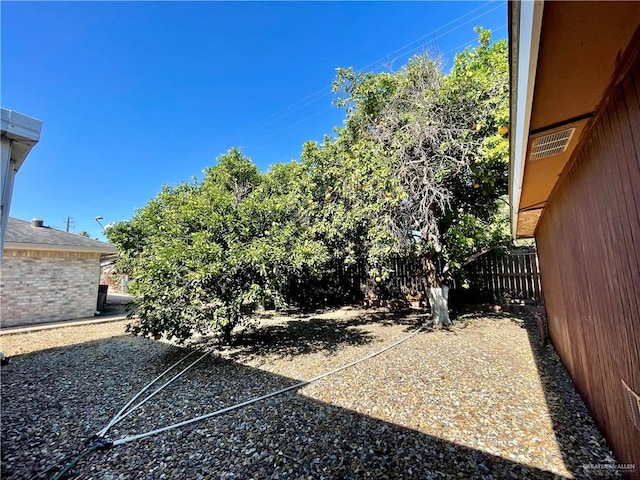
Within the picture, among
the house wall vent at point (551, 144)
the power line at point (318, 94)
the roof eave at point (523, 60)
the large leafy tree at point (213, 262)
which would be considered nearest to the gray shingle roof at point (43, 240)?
the large leafy tree at point (213, 262)

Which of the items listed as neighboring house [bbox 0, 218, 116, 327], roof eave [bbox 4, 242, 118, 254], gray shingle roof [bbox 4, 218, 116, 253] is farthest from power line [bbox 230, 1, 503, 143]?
neighboring house [bbox 0, 218, 116, 327]

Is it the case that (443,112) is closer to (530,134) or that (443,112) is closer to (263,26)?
(530,134)

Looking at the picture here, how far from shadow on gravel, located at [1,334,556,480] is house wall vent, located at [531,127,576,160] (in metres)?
2.31

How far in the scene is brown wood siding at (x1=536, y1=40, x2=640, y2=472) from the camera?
1519 millimetres

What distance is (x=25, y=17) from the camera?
14.5 ft

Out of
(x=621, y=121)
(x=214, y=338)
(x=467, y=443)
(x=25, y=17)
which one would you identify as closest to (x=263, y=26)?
(x=25, y=17)

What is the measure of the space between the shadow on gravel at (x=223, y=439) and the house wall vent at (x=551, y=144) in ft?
7.59

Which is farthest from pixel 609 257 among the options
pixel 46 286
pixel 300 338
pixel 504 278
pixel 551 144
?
pixel 46 286

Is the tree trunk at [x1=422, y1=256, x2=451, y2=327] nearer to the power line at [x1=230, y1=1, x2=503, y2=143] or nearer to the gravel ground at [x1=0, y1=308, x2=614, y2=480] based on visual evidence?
the gravel ground at [x1=0, y1=308, x2=614, y2=480]

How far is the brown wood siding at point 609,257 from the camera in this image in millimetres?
1519

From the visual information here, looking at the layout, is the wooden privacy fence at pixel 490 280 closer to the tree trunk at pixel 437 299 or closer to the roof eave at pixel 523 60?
the tree trunk at pixel 437 299

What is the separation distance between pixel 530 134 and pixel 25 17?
7.14m

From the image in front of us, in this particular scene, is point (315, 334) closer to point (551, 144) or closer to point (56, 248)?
point (551, 144)

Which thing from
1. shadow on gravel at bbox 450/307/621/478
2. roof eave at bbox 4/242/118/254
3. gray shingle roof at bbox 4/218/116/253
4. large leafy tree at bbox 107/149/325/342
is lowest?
shadow on gravel at bbox 450/307/621/478
